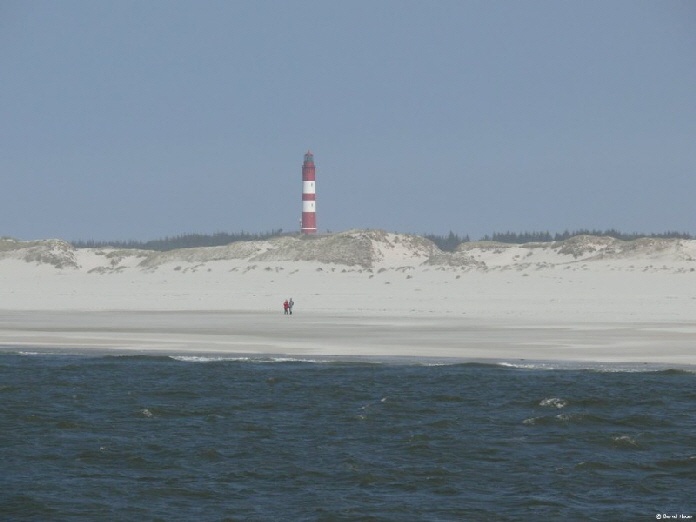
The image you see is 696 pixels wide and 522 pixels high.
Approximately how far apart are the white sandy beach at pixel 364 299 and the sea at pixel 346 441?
13.3 feet

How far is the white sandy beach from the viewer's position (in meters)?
36.4

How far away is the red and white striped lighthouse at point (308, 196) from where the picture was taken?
356 feet

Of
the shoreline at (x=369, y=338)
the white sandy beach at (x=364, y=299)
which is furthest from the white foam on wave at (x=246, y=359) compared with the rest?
the white sandy beach at (x=364, y=299)

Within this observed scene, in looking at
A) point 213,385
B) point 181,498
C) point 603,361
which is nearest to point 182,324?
point 213,385

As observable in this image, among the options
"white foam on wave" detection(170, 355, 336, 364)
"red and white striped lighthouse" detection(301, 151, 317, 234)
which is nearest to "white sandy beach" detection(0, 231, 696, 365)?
"white foam on wave" detection(170, 355, 336, 364)

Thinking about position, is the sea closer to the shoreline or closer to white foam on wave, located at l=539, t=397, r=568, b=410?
white foam on wave, located at l=539, t=397, r=568, b=410

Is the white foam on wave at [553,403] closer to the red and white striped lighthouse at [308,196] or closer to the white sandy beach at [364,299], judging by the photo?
the white sandy beach at [364,299]

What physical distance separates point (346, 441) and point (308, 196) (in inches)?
3484

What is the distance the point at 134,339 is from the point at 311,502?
2362 centimetres

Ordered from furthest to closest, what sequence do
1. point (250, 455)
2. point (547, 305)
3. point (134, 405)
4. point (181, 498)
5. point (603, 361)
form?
point (547, 305)
point (603, 361)
point (134, 405)
point (250, 455)
point (181, 498)

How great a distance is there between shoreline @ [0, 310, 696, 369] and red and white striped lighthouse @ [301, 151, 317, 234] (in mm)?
59153

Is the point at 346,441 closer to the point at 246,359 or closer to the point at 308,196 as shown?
the point at 246,359

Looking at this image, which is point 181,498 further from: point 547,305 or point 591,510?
point 547,305

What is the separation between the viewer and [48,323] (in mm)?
46406
